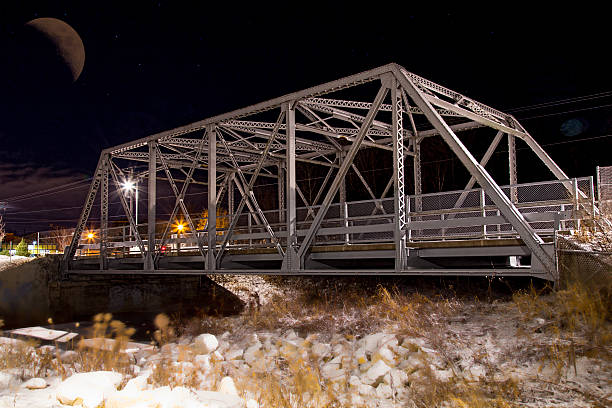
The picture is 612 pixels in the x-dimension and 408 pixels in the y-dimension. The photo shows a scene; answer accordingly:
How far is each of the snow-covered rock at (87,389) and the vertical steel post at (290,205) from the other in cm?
543

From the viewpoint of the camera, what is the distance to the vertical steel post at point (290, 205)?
14.0 m

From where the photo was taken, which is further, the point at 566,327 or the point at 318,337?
the point at 318,337

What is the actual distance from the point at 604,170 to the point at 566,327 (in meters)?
7.84

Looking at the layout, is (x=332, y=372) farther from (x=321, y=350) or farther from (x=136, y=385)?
(x=136, y=385)

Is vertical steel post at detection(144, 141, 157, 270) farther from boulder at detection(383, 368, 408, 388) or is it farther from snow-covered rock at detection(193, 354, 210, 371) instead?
boulder at detection(383, 368, 408, 388)

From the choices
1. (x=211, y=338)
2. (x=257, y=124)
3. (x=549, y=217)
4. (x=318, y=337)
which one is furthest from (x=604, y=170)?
(x=211, y=338)

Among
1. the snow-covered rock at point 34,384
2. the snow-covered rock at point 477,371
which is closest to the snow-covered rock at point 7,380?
the snow-covered rock at point 34,384

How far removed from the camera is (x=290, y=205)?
14.4 m

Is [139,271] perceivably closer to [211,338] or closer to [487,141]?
[211,338]

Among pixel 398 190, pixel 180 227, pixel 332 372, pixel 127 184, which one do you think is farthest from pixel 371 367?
pixel 180 227

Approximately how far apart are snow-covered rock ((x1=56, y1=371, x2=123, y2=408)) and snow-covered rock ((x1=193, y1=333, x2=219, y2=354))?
4.62 meters

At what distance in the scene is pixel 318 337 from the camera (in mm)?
14086

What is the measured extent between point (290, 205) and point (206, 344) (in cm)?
478

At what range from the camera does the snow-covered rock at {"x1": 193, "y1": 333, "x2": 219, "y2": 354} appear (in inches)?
581
